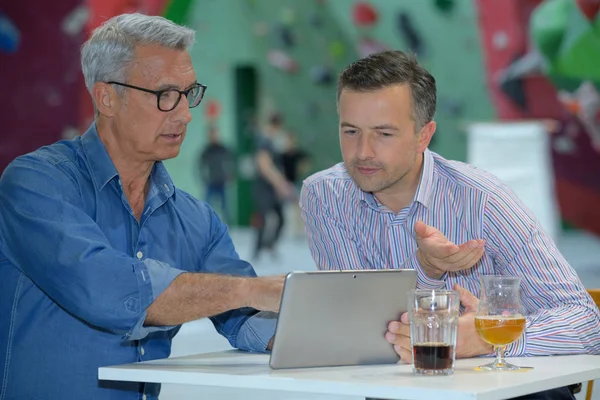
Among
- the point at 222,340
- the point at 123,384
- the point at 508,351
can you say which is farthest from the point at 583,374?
the point at 222,340

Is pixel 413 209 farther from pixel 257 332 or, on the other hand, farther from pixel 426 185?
pixel 257 332

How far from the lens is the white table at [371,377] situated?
1570 millimetres

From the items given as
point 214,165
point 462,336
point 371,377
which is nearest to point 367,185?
point 462,336

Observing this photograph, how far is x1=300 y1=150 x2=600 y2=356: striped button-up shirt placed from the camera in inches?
88.3

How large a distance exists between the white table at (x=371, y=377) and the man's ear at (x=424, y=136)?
0.66m

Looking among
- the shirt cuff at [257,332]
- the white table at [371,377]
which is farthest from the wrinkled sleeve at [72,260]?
the shirt cuff at [257,332]

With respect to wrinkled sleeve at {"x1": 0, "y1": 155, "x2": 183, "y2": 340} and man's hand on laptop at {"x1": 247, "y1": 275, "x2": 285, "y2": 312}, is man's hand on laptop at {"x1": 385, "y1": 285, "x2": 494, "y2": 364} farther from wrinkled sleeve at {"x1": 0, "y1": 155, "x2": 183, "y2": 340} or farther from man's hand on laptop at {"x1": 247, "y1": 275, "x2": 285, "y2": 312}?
wrinkled sleeve at {"x1": 0, "y1": 155, "x2": 183, "y2": 340}

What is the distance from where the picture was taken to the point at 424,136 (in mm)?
2479

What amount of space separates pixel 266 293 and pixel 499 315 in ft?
1.48

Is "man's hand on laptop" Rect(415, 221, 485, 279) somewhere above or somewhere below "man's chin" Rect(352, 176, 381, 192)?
below

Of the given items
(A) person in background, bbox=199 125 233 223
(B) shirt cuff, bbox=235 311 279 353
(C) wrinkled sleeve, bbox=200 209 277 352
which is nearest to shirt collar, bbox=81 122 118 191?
(C) wrinkled sleeve, bbox=200 209 277 352

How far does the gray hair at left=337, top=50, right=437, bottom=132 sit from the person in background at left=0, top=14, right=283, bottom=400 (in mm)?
381

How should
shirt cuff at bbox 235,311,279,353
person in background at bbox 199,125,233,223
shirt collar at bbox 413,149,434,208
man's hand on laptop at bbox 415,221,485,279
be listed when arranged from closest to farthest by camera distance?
man's hand on laptop at bbox 415,221,485,279 → shirt cuff at bbox 235,311,279,353 → shirt collar at bbox 413,149,434,208 → person in background at bbox 199,125,233,223

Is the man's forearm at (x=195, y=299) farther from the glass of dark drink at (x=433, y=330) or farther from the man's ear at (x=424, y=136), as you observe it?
the man's ear at (x=424, y=136)
